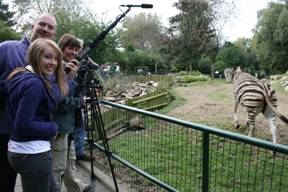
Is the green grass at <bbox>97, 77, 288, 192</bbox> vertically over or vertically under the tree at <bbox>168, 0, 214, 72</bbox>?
under

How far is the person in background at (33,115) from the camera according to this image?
7.64 feet

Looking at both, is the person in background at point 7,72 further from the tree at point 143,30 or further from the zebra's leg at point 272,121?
the tree at point 143,30

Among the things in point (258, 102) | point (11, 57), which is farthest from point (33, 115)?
point (258, 102)

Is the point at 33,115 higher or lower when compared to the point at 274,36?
lower

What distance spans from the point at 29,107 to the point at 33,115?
64 millimetres

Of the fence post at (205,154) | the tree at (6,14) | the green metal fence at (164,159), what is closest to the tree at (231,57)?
the tree at (6,14)

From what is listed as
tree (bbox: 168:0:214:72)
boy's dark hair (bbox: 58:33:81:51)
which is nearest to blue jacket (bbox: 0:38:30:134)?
boy's dark hair (bbox: 58:33:81:51)

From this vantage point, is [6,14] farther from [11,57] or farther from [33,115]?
[33,115]

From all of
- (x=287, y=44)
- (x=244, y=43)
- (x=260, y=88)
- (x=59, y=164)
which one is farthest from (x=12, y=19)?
(x=59, y=164)

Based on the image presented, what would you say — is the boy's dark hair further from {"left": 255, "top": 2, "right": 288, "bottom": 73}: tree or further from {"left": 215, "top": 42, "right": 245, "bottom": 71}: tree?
{"left": 215, "top": 42, "right": 245, "bottom": 71}: tree

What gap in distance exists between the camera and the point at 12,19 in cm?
4647

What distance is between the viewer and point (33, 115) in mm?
2346

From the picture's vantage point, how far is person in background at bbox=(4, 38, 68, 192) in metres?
2.33

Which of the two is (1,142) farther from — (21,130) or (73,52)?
(73,52)
